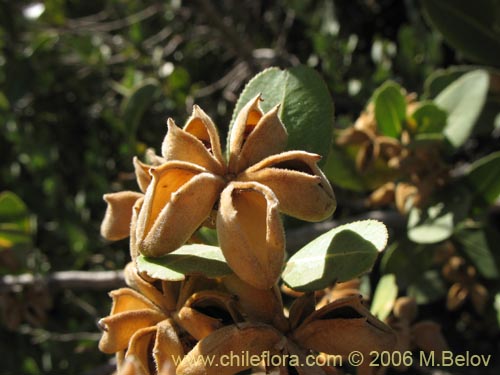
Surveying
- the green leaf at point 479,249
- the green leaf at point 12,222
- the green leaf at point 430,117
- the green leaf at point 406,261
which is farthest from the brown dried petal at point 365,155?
the green leaf at point 12,222

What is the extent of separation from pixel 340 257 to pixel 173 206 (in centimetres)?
33

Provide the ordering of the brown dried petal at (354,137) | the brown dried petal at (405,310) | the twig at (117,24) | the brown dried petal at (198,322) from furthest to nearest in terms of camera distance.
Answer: the twig at (117,24) < the brown dried petal at (354,137) < the brown dried petal at (405,310) < the brown dried petal at (198,322)

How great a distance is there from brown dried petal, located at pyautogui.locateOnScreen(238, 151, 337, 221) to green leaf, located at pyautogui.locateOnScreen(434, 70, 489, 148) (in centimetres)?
102

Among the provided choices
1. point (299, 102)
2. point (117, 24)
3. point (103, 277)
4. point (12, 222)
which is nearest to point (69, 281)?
point (103, 277)

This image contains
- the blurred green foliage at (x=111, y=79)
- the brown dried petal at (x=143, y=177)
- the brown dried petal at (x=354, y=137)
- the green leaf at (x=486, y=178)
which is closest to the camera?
the brown dried petal at (x=143, y=177)

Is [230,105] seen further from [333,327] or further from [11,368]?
[333,327]

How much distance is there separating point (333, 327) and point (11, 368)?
8.36ft

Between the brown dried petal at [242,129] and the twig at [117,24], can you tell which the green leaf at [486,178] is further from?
the twig at [117,24]

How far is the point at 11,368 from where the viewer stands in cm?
317

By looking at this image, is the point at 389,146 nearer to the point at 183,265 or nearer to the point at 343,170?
the point at 343,170

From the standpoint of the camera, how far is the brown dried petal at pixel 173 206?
1049 mm

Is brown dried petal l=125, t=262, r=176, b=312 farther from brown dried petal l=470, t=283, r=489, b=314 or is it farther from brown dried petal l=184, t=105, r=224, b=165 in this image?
brown dried petal l=470, t=283, r=489, b=314

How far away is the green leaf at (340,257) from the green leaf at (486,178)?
94cm

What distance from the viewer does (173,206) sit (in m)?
1.05
